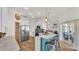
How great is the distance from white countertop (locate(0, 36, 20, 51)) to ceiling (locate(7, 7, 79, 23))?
48 cm

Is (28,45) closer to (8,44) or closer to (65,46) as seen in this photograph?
(8,44)

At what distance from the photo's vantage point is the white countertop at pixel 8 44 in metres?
1.95

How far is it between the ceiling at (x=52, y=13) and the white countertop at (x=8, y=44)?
0.48m

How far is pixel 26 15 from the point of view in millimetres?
2037

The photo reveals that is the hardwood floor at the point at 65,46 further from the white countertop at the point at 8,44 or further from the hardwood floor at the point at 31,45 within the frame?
the white countertop at the point at 8,44

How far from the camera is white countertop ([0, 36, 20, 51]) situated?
1.95m

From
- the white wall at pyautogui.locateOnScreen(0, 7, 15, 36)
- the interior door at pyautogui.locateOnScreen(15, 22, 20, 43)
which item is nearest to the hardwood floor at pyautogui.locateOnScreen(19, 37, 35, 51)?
the interior door at pyautogui.locateOnScreen(15, 22, 20, 43)

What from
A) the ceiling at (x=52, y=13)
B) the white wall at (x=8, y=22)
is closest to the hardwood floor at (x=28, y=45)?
the white wall at (x=8, y=22)

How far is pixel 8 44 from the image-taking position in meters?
1.99

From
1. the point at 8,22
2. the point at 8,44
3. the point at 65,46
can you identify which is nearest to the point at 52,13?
the point at 65,46
